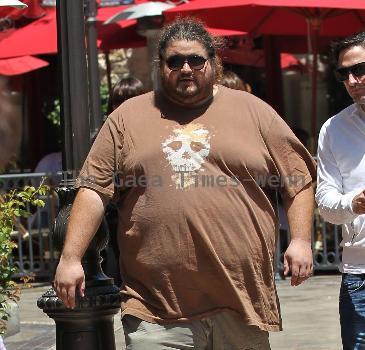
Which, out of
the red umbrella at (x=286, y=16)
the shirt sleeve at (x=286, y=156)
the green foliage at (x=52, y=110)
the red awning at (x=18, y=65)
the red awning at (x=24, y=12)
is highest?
the red awning at (x=24, y=12)

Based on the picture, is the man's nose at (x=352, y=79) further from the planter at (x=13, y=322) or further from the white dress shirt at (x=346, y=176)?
the planter at (x=13, y=322)

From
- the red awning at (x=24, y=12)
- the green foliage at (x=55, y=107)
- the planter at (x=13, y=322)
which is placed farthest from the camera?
the green foliage at (x=55, y=107)

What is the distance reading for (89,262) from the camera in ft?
16.8

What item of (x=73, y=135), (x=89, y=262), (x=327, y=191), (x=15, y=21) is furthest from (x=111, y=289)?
(x=15, y=21)

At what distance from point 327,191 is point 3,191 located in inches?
281

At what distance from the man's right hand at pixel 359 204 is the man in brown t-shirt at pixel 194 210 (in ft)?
0.70

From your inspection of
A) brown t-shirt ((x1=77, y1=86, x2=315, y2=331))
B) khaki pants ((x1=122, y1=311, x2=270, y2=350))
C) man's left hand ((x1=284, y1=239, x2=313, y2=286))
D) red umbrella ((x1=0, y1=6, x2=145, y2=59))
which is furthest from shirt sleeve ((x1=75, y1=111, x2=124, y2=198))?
red umbrella ((x1=0, y1=6, x2=145, y2=59))

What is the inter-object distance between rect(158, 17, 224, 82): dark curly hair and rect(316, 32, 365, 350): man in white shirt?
20.7 inches

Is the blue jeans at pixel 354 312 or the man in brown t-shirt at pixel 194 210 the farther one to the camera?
the blue jeans at pixel 354 312

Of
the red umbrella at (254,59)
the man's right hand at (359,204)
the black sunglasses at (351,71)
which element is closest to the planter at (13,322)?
the black sunglasses at (351,71)

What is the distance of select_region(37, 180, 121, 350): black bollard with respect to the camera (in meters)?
5.01

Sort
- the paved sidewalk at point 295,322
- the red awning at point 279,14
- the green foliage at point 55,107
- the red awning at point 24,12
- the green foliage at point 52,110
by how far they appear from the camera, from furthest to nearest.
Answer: the green foliage at point 52,110
the green foliage at point 55,107
the red awning at point 24,12
the red awning at point 279,14
the paved sidewalk at point 295,322

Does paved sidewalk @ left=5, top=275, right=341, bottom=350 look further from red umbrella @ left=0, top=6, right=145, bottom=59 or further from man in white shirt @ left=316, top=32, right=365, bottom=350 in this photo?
red umbrella @ left=0, top=6, right=145, bottom=59

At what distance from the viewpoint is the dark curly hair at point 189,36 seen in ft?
14.7
